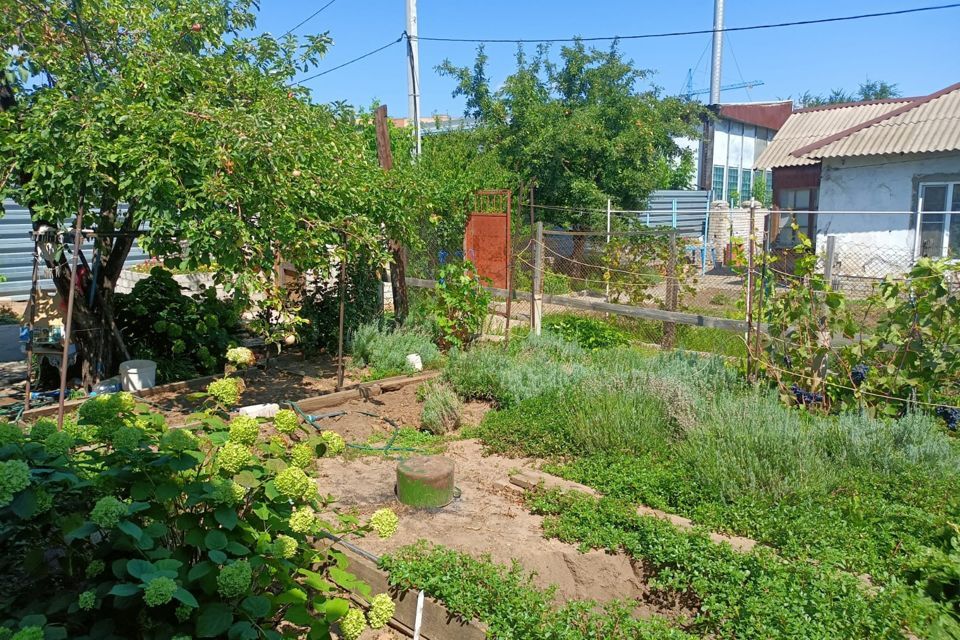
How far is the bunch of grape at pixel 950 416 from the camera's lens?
627 centimetres

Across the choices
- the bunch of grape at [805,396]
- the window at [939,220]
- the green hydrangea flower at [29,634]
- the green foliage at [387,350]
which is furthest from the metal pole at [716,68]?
the green hydrangea flower at [29,634]

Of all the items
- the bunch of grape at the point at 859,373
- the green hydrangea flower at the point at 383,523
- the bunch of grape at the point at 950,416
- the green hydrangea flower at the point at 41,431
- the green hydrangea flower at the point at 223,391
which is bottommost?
the bunch of grape at the point at 950,416

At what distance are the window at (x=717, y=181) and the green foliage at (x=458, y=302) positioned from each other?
20168mm

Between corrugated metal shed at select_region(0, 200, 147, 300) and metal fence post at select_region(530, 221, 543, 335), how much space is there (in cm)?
1058

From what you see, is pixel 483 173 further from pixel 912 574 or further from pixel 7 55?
pixel 912 574

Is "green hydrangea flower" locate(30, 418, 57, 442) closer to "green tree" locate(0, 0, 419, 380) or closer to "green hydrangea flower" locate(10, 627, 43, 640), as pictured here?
"green hydrangea flower" locate(10, 627, 43, 640)

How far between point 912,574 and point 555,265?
11.7m

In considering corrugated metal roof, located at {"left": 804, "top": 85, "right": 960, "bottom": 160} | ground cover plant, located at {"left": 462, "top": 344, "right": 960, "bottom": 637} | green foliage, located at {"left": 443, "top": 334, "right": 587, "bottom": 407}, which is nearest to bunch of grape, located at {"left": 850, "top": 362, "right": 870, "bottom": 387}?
ground cover plant, located at {"left": 462, "top": 344, "right": 960, "bottom": 637}

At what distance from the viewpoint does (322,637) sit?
10.7 ft

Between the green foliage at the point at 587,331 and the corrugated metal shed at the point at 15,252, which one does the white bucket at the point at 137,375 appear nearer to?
the green foliage at the point at 587,331

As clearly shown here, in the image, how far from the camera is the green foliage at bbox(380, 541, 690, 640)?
11.7ft

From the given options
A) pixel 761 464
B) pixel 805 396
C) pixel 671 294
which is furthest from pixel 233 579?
pixel 671 294

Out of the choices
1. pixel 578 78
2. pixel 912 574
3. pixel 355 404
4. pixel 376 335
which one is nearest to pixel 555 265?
pixel 578 78

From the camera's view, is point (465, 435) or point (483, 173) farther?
point (483, 173)
